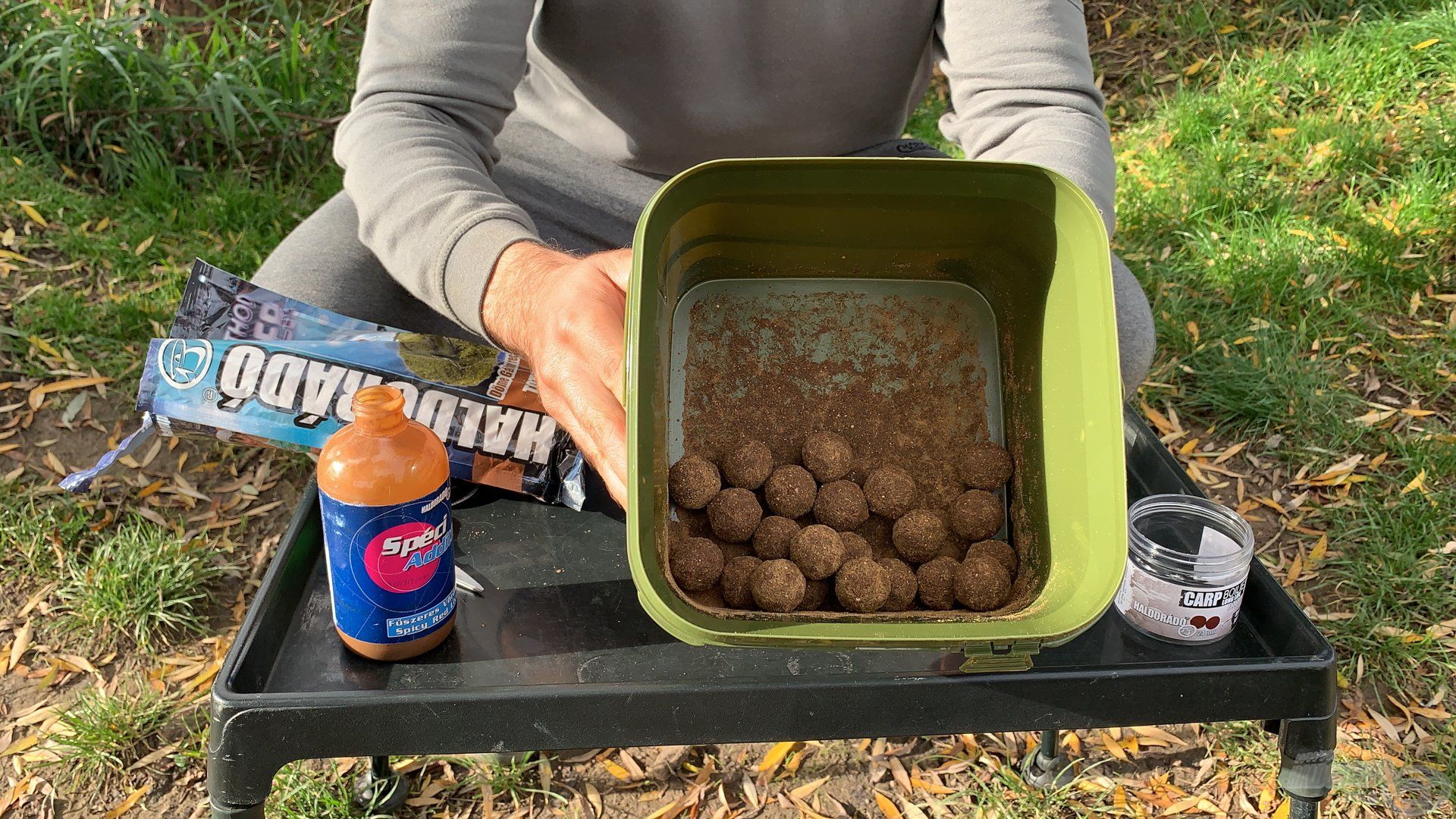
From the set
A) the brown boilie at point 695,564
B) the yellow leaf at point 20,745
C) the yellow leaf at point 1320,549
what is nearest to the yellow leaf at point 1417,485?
the yellow leaf at point 1320,549

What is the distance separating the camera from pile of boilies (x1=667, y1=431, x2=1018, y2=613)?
3.11 feet

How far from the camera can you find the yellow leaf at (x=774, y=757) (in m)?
1.56

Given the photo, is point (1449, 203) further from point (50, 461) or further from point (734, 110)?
point (50, 461)

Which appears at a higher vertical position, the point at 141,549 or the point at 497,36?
the point at 497,36

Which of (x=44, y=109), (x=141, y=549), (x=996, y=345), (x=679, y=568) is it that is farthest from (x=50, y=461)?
(x=996, y=345)

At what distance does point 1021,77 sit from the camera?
156cm

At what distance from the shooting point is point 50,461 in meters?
2.01

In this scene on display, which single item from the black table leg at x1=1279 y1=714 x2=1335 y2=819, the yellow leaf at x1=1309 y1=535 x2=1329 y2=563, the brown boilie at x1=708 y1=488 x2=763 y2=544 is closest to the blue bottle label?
the brown boilie at x1=708 y1=488 x2=763 y2=544

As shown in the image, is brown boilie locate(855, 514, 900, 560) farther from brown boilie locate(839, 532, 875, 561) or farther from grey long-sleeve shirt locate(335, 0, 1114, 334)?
grey long-sleeve shirt locate(335, 0, 1114, 334)

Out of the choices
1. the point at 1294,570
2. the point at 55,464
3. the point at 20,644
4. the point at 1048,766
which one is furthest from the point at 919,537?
the point at 55,464

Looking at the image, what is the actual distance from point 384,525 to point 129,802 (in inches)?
36.1

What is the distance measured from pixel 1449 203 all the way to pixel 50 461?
307cm

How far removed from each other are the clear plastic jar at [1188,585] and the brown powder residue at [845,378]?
0.65 ft

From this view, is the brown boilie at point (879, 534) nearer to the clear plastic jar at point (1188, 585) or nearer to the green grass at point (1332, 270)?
the clear plastic jar at point (1188, 585)
